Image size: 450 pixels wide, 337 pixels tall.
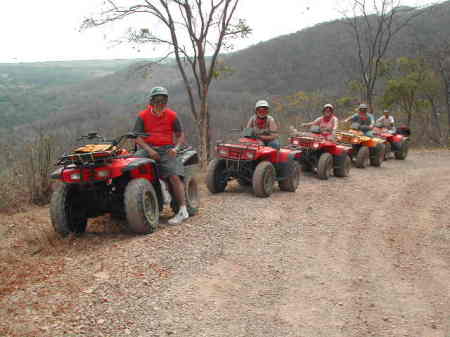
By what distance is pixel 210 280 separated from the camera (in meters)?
4.85

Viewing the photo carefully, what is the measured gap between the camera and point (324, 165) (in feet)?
38.4

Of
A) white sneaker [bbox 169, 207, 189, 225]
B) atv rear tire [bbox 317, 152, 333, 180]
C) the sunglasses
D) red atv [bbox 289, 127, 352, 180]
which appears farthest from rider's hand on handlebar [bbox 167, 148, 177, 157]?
atv rear tire [bbox 317, 152, 333, 180]

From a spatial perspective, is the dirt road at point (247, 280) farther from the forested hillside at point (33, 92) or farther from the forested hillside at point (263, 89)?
the forested hillside at point (33, 92)

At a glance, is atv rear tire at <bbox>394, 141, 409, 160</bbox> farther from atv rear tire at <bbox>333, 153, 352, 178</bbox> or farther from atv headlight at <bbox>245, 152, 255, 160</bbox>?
atv headlight at <bbox>245, 152, 255, 160</bbox>

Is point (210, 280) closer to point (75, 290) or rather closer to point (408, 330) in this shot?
point (75, 290)

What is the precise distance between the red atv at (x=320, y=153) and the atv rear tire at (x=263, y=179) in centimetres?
274

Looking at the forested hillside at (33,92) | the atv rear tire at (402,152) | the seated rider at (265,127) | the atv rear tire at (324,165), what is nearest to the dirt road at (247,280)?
the seated rider at (265,127)

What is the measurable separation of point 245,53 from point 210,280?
319 feet

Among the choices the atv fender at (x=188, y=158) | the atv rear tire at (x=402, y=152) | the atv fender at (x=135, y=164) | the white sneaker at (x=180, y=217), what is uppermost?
the atv fender at (x=135, y=164)

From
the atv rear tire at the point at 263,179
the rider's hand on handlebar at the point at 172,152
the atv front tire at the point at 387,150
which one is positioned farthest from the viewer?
the atv front tire at the point at 387,150

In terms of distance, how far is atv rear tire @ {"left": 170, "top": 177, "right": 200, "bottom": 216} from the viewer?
7125 mm

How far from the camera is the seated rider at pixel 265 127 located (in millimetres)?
9859

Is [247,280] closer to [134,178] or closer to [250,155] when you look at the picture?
[134,178]

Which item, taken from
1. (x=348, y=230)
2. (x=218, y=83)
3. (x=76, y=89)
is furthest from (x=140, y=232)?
(x=218, y=83)
